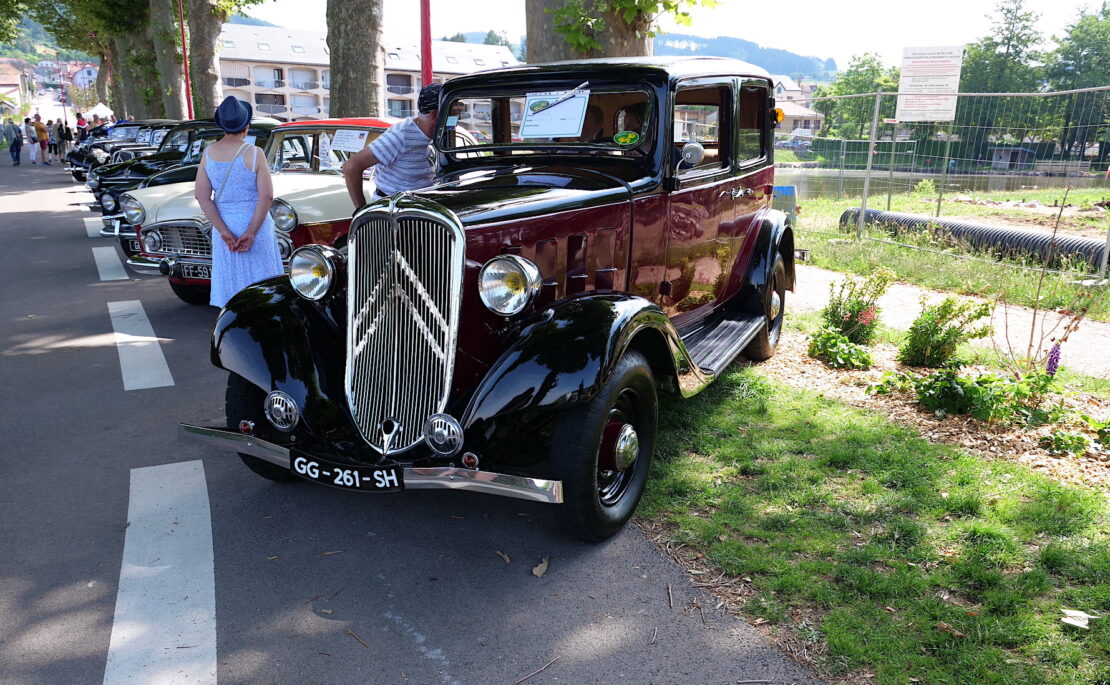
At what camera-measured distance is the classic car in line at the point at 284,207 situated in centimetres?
713

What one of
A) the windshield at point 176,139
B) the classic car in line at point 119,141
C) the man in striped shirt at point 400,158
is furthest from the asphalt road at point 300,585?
the classic car in line at point 119,141

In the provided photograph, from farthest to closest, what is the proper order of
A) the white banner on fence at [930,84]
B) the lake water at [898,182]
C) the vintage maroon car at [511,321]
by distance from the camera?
1. the white banner on fence at [930,84]
2. the lake water at [898,182]
3. the vintage maroon car at [511,321]

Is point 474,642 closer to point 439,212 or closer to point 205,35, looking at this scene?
point 439,212

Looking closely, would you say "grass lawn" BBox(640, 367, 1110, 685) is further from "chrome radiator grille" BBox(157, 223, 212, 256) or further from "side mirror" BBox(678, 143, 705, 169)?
"chrome radiator grille" BBox(157, 223, 212, 256)

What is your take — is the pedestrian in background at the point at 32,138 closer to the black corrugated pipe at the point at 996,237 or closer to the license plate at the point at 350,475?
the black corrugated pipe at the point at 996,237

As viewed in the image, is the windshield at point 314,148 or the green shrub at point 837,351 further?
the windshield at point 314,148

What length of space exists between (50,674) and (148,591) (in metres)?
0.51

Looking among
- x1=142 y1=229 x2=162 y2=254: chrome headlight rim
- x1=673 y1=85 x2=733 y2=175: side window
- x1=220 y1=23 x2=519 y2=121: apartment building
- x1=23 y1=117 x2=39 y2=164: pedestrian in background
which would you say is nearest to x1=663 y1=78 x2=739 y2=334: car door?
x1=673 y1=85 x2=733 y2=175: side window

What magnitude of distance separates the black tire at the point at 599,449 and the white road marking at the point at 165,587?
4.78ft

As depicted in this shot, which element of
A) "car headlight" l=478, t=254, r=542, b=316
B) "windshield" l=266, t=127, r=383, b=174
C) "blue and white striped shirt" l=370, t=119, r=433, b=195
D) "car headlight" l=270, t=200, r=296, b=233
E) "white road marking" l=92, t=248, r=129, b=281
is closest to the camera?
"car headlight" l=478, t=254, r=542, b=316

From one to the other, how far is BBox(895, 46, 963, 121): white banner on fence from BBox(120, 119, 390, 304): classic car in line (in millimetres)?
7213

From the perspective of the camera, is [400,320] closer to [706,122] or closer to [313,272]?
[313,272]

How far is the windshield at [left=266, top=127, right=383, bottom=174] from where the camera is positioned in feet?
26.2

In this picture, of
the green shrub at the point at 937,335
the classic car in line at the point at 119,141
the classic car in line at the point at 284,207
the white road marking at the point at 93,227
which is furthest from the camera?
the classic car in line at the point at 119,141
